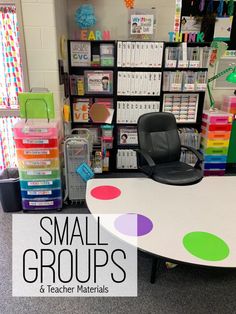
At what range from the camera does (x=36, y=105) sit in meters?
2.48

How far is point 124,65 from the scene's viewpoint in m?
3.18

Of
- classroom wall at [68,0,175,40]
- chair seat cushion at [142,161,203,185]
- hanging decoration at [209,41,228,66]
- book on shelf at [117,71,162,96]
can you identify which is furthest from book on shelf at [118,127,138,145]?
hanging decoration at [209,41,228,66]

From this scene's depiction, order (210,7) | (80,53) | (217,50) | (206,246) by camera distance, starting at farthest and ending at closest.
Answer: (217,50) → (210,7) → (80,53) → (206,246)

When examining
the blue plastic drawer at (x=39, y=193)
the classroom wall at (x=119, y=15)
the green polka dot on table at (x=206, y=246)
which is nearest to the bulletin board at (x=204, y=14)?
the classroom wall at (x=119, y=15)

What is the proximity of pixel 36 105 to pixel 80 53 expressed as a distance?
1.10 m

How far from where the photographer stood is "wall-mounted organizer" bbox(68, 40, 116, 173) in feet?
10.4

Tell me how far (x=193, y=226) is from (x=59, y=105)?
1.97 metres

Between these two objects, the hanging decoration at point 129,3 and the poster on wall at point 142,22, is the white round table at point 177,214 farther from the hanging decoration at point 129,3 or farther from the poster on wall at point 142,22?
the hanging decoration at point 129,3

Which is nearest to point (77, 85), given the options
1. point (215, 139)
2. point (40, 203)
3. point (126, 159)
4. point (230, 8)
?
point (126, 159)

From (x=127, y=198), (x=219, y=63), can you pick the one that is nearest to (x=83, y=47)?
(x=219, y=63)

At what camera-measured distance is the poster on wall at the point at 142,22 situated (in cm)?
306

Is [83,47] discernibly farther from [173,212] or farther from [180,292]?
[180,292]

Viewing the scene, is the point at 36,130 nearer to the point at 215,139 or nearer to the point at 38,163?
the point at 38,163

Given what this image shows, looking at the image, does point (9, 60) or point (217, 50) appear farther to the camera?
point (217, 50)
